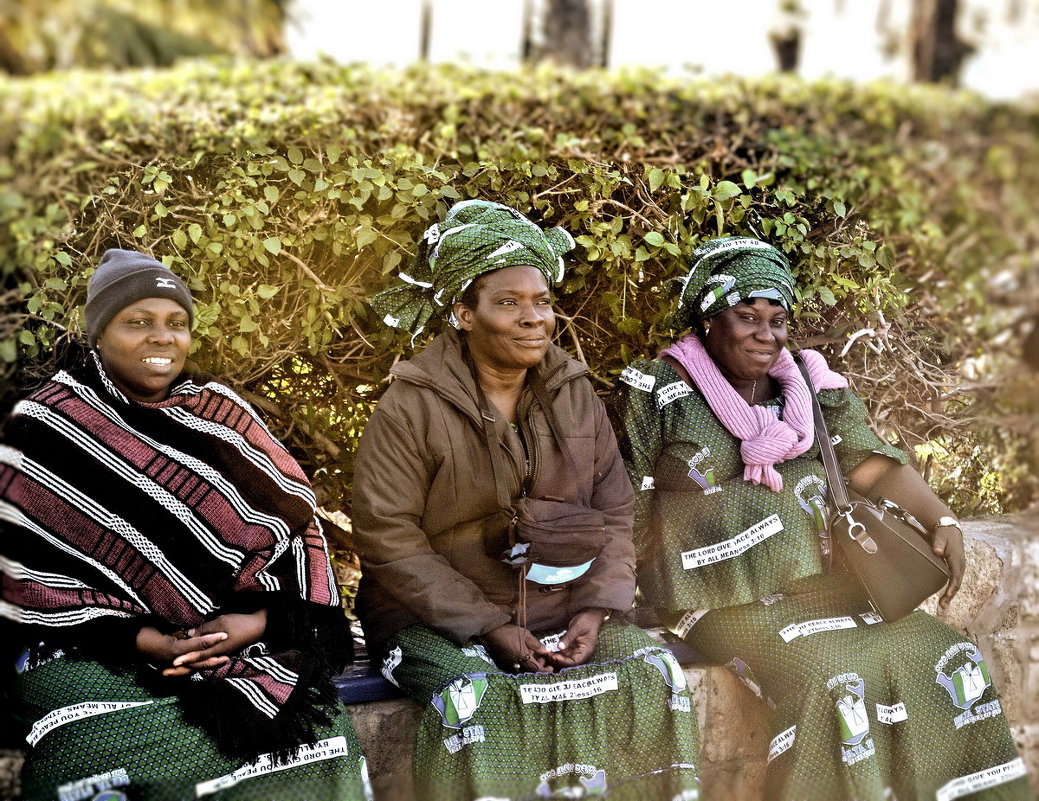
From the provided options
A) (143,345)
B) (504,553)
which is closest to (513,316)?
(504,553)

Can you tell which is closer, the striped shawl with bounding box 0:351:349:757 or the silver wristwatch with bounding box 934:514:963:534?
the striped shawl with bounding box 0:351:349:757

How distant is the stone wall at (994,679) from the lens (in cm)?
313

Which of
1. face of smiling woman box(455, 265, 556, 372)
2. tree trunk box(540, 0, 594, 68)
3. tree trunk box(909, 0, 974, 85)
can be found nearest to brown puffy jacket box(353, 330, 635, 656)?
face of smiling woman box(455, 265, 556, 372)

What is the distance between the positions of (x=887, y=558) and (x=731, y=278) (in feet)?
3.63

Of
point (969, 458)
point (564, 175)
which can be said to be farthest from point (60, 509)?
point (969, 458)

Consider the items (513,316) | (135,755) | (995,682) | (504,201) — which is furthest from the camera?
(995,682)

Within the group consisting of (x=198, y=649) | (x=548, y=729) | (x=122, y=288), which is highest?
(x=122, y=288)

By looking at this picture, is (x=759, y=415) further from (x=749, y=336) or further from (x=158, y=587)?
(x=158, y=587)

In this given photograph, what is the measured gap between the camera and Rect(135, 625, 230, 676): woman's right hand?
2785 mm

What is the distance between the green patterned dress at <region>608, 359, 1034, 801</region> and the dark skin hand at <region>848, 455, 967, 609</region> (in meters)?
0.07

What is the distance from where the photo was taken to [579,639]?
3.14 metres

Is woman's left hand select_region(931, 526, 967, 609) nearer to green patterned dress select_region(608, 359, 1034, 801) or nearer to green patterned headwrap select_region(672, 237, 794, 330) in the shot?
green patterned dress select_region(608, 359, 1034, 801)

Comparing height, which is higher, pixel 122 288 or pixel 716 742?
pixel 122 288

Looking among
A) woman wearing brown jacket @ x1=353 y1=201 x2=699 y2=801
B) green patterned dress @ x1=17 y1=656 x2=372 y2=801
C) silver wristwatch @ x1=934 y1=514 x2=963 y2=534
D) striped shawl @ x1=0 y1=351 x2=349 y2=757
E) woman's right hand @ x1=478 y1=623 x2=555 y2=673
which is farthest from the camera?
silver wristwatch @ x1=934 y1=514 x2=963 y2=534
